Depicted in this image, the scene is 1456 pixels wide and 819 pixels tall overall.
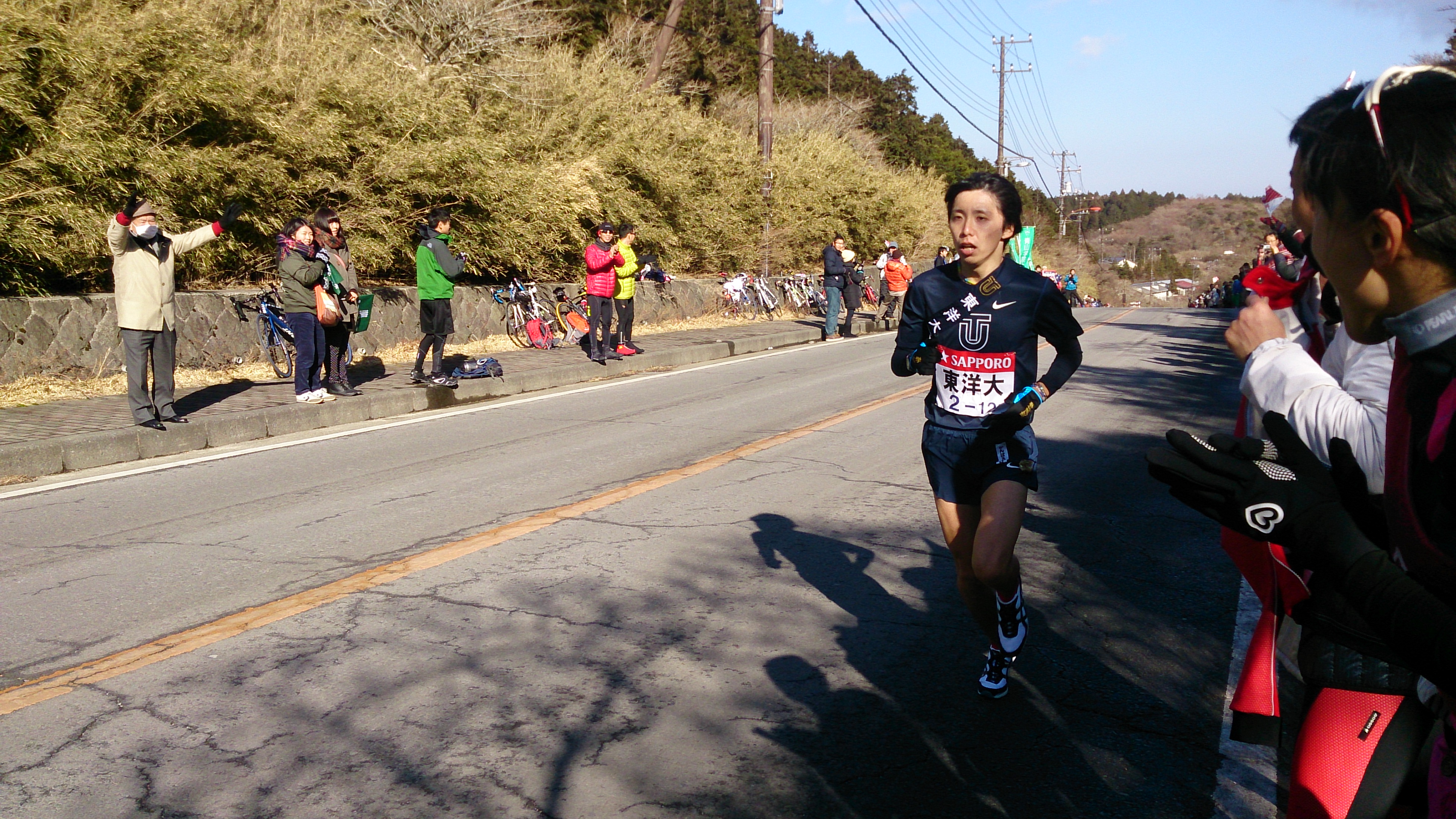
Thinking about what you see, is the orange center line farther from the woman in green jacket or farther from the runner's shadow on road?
Result: the woman in green jacket

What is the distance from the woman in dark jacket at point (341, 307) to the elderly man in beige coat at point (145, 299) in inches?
83.2

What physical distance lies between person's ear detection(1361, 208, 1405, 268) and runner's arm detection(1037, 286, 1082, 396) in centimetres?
254

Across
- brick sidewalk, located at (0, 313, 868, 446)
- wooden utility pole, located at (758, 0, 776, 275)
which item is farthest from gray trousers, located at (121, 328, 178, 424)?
wooden utility pole, located at (758, 0, 776, 275)

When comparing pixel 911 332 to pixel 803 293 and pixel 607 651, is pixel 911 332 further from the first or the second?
pixel 803 293

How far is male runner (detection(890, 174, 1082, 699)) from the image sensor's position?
13.1 ft

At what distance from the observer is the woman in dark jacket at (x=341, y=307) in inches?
465

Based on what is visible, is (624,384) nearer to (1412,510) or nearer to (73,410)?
(73,410)

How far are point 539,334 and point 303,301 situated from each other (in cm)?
691

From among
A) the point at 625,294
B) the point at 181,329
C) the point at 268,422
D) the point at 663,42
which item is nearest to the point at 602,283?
the point at 625,294

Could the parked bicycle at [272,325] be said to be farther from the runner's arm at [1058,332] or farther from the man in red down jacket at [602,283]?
the runner's arm at [1058,332]

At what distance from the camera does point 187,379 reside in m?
12.4

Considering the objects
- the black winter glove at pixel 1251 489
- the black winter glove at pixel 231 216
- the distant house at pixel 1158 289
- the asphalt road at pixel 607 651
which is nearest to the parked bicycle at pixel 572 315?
the black winter glove at pixel 231 216

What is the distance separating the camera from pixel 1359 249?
156cm

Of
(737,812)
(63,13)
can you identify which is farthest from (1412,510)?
(63,13)
